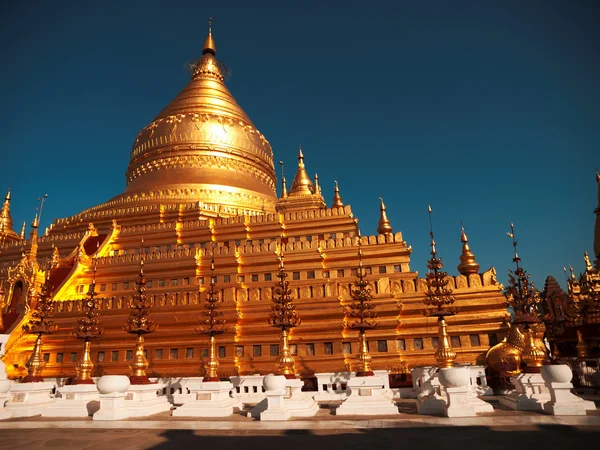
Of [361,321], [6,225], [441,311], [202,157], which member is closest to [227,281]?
[361,321]

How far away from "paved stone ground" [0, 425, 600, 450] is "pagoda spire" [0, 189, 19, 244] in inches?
1206

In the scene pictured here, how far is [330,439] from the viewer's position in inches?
305

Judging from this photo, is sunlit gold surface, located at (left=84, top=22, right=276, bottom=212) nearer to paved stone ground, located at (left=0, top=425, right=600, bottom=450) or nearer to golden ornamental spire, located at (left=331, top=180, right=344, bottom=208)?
golden ornamental spire, located at (left=331, top=180, right=344, bottom=208)

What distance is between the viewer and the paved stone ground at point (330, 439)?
708cm

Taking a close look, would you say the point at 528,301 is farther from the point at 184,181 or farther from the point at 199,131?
the point at 199,131

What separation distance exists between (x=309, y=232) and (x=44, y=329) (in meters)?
13.6

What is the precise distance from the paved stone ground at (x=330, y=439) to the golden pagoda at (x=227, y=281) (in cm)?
473

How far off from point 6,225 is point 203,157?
58.8 feet

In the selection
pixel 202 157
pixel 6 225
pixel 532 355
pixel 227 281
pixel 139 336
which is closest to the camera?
pixel 532 355

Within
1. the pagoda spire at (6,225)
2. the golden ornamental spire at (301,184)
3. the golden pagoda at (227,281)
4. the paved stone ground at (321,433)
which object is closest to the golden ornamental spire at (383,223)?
the golden pagoda at (227,281)

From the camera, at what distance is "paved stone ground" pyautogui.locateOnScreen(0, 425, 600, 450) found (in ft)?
23.2

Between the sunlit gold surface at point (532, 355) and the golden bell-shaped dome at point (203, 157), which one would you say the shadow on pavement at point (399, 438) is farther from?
the golden bell-shaped dome at point (203, 157)

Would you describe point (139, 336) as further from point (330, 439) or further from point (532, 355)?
point (532, 355)

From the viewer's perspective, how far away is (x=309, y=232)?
23.8m
